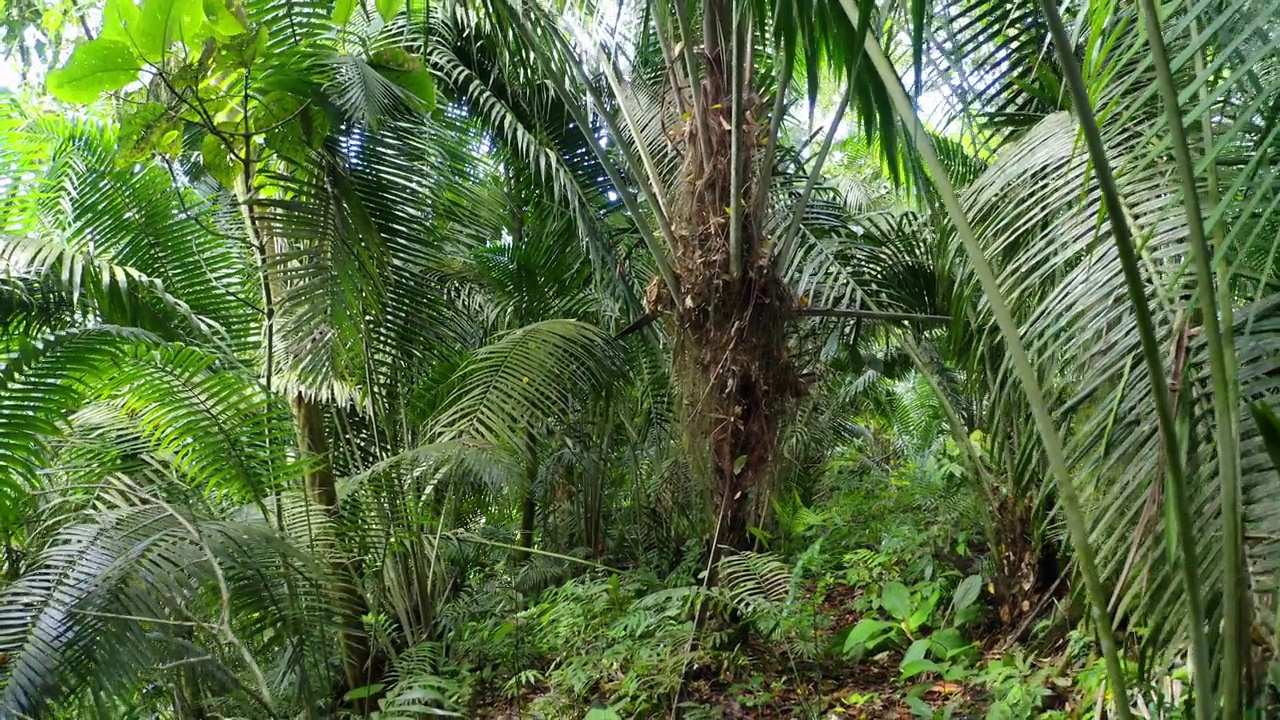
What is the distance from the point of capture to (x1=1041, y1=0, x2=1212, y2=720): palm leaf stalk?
36.5 inches

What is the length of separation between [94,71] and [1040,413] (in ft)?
7.61

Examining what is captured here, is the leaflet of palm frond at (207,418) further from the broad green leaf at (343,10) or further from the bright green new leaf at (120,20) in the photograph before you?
the broad green leaf at (343,10)

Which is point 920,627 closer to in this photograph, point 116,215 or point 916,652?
point 916,652

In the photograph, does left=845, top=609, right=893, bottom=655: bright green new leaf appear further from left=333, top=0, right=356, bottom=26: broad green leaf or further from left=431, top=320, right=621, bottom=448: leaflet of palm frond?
left=333, top=0, right=356, bottom=26: broad green leaf

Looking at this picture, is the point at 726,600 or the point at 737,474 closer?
the point at 726,600

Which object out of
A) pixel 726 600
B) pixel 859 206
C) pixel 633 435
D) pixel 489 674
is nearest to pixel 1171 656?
pixel 726 600

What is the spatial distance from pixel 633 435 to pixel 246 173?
2642 millimetres

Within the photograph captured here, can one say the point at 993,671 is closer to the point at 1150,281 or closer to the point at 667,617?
the point at 667,617

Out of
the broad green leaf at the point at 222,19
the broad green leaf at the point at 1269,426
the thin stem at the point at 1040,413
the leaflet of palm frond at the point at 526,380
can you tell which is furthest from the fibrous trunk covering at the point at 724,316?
the broad green leaf at the point at 1269,426

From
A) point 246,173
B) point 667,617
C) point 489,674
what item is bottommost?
point 489,674

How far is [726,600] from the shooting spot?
8.41ft

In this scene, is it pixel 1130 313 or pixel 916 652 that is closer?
pixel 1130 313

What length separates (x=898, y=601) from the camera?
10.4ft

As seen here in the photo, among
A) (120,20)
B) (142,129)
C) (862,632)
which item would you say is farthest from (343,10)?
(862,632)
